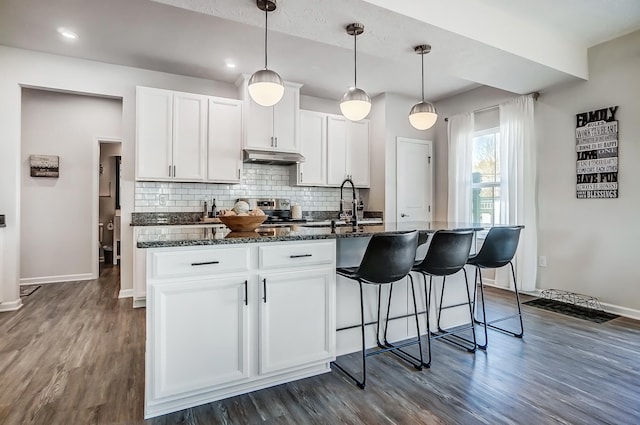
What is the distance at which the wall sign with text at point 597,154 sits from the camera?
3564 millimetres

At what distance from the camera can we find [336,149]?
5289 mm

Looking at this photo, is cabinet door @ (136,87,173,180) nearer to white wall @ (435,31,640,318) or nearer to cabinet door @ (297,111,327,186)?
cabinet door @ (297,111,327,186)

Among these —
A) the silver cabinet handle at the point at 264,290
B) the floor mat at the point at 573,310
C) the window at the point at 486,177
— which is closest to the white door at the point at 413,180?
the window at the point at 486,177

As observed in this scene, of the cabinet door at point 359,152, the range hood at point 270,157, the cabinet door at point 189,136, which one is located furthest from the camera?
the cabinet door at point 359,152

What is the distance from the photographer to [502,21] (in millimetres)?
3115

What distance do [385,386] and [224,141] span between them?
136 inches

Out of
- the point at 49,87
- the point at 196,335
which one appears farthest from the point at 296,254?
the point at 49,87

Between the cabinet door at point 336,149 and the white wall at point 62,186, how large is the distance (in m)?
3.23

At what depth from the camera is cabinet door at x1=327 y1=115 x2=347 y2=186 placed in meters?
5.22

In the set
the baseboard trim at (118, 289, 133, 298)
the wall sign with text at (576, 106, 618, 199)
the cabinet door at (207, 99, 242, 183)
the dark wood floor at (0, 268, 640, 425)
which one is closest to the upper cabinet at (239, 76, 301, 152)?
the cabinet door at (207, 99, 242, 183)

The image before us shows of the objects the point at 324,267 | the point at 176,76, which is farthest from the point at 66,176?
the point at 324,267

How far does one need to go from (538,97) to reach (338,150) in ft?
8.66

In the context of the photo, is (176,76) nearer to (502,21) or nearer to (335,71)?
(335,71)

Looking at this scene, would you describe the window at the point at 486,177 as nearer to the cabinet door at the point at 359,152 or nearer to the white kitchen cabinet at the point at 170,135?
the cabinet door at the point at 359,152
